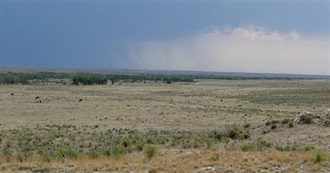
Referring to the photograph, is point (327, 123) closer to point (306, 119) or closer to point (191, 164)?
point (306, 119)

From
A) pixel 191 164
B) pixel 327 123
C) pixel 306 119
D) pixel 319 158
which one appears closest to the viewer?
pixel 191 164

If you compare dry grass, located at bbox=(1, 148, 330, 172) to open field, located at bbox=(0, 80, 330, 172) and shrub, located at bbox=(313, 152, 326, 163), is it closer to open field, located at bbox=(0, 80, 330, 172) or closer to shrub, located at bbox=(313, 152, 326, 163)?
open field, located at bbox=(0, 80, 330, 172)

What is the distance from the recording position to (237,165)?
14.5 m

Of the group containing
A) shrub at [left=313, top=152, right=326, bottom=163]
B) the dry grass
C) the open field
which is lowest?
the open field

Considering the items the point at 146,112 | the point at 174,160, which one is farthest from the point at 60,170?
the point at 146,112

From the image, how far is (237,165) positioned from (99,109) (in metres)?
34.6

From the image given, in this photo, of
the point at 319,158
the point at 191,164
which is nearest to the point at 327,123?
the point at 319,158

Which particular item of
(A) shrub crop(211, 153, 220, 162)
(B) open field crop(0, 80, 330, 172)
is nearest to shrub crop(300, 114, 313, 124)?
(B) open field crop(0, 80, 330, 172)

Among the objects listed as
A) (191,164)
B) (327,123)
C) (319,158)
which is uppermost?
(319,158)

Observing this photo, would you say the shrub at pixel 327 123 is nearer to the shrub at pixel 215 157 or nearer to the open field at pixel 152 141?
the open field at pixel 152 141

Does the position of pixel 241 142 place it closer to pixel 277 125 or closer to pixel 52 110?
pixel 277 125

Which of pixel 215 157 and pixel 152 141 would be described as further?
pixel 152 141

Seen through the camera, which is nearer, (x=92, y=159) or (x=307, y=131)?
(x=92, y=159)

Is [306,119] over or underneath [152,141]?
over
